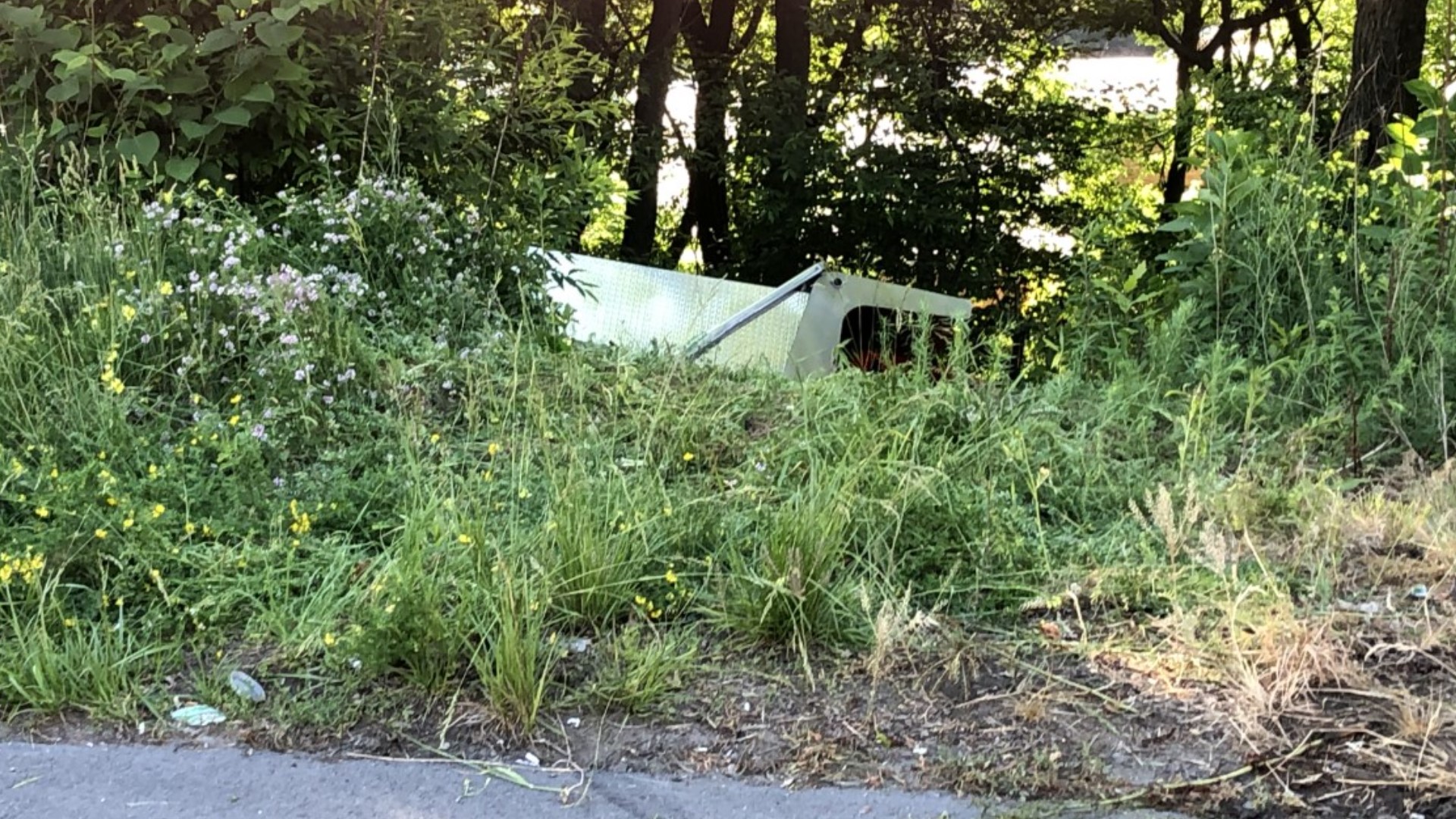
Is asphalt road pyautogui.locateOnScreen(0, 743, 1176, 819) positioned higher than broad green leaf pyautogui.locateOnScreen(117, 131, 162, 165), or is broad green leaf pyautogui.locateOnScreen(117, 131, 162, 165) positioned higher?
broad green leaf pyautogui.locateOnScreen(117, 131, 162, 165)

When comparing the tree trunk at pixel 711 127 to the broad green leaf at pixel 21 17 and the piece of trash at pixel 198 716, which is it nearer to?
the broad green leaf at pixel 21 17

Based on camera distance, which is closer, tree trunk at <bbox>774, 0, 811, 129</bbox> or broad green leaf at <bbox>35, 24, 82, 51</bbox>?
broad green leaf at <bbox>35, 24, 82, 51</bbox>

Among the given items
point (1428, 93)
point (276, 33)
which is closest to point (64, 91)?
point (276, 33)

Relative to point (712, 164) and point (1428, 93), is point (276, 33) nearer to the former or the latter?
point (1428, 93)

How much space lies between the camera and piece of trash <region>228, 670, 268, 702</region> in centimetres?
237

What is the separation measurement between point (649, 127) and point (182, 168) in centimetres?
708

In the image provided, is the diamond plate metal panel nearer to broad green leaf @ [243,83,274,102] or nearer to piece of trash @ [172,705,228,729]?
broad green leaf @ [243,83,274,102]

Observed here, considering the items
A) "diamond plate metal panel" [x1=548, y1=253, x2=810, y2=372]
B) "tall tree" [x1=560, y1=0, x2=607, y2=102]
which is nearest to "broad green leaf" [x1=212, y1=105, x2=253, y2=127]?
"diamond plate metal panel" [x1=548, y1=253, x2=810, y2=372]

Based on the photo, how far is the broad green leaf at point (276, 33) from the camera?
4641 millimetres

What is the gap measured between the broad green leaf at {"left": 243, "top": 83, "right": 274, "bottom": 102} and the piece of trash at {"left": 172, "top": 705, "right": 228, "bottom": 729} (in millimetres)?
3106

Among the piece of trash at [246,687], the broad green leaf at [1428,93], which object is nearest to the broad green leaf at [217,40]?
the piece of trash at [246,687]

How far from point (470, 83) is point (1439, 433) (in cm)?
A: 477

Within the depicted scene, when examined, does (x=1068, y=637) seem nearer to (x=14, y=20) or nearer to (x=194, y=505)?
(x=194, y=505)

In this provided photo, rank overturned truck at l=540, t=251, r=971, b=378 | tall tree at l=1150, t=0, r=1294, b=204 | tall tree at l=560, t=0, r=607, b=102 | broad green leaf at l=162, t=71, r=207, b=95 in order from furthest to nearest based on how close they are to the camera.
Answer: tall tree at l=1150, t=0, r=1294, b=204 < tall tree at l=560, t=0, r=607, b=102 < overturned truck at l=540, t=251, r=971, b=378 < broad green leaf at l=162, t=71, r=207, b=95
